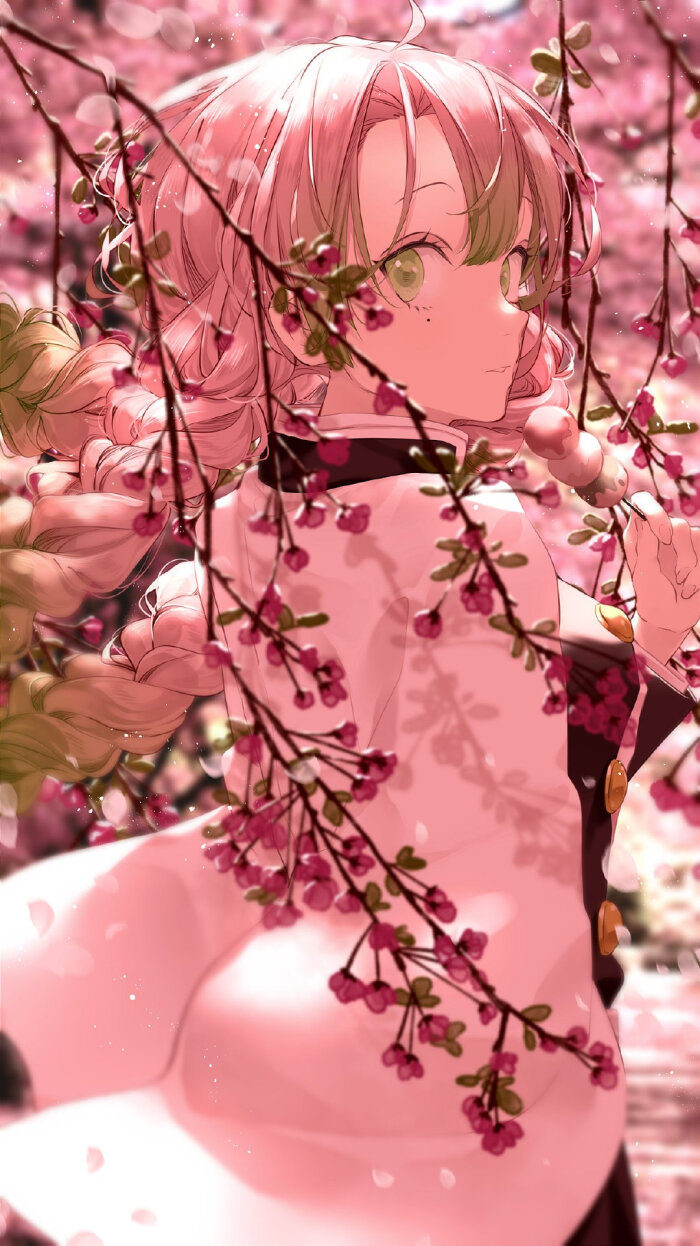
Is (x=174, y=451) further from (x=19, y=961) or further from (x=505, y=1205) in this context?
(x=505, y=1205)

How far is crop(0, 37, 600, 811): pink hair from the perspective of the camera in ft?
4.11

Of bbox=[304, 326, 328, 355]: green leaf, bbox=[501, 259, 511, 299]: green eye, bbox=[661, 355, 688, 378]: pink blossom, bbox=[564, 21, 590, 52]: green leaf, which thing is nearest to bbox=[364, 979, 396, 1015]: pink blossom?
bbox=[304, 326, 328, 355]: green leaf

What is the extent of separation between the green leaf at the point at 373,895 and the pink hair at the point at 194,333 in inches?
17.9

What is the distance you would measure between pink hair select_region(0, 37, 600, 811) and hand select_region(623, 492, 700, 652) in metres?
0.23

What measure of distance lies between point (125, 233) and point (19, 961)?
2.40 ft

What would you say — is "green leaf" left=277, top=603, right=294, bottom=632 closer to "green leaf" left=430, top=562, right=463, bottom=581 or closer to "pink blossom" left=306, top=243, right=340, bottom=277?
"green leaf" left=430, top=562, right=463, bottom=581

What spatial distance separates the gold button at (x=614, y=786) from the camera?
4.30 feet

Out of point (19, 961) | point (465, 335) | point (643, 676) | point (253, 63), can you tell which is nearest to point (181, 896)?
point (19, 961)

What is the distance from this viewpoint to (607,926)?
128 cm

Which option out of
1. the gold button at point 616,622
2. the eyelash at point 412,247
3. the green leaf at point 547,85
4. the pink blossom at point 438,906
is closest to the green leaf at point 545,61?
the green leaf at point 547,85

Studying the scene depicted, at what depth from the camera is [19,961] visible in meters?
1.30

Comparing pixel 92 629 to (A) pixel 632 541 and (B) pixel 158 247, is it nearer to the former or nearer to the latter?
(B) pixel 158 247

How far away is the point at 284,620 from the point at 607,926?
1.68 ft

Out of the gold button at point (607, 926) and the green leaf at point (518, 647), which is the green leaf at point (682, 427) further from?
the gold button at point (607, 926)
